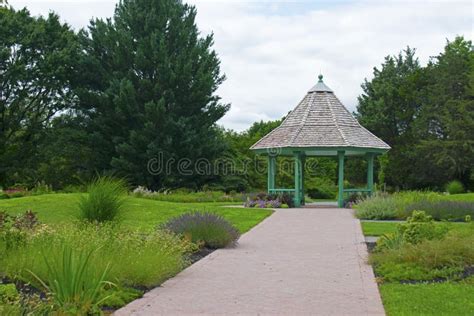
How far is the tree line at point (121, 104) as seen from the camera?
122ft

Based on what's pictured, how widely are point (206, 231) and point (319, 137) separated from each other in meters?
14.6

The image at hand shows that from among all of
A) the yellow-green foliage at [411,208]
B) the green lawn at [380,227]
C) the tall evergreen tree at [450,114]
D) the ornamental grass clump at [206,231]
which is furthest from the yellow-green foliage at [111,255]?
the tall evergreen tree at [450,114]

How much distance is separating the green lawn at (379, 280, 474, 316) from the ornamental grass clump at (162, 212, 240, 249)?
4771 millimetres

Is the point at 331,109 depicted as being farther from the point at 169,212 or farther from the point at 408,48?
the point at 408,48

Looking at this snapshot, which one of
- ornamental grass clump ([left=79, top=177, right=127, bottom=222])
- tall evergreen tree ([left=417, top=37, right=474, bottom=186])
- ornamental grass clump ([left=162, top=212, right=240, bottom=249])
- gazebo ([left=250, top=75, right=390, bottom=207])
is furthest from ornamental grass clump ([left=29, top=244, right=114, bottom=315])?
tall evergreen tree ([left=417, top=37, right=474, bottom=186])

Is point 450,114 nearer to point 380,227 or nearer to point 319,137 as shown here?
point 319,137

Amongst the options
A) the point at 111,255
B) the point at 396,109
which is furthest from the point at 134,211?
the point at 396,109

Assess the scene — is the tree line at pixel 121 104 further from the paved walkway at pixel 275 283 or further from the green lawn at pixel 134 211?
the paved walkway at pixel 275 283

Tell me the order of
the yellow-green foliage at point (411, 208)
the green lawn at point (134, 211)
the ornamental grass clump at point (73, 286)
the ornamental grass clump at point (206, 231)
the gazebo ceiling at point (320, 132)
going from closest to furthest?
the ornamental grass clump at point (73, 286), the ornamental grass clump at point (206, 231), the green lawn at point (134, 211), the yellow-green foliage at point (411, 208), the gazebo ceiling at point (320, 132)

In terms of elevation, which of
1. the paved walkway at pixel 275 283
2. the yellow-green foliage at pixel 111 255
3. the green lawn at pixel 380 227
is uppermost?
the yellow-green foliage at pixel 111 255

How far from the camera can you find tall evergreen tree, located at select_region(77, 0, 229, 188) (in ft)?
120

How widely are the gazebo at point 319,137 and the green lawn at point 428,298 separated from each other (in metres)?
18.0

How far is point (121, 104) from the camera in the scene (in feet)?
121

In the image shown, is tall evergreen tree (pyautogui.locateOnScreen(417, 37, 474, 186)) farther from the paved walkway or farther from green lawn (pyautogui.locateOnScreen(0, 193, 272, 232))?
the paved walkway
